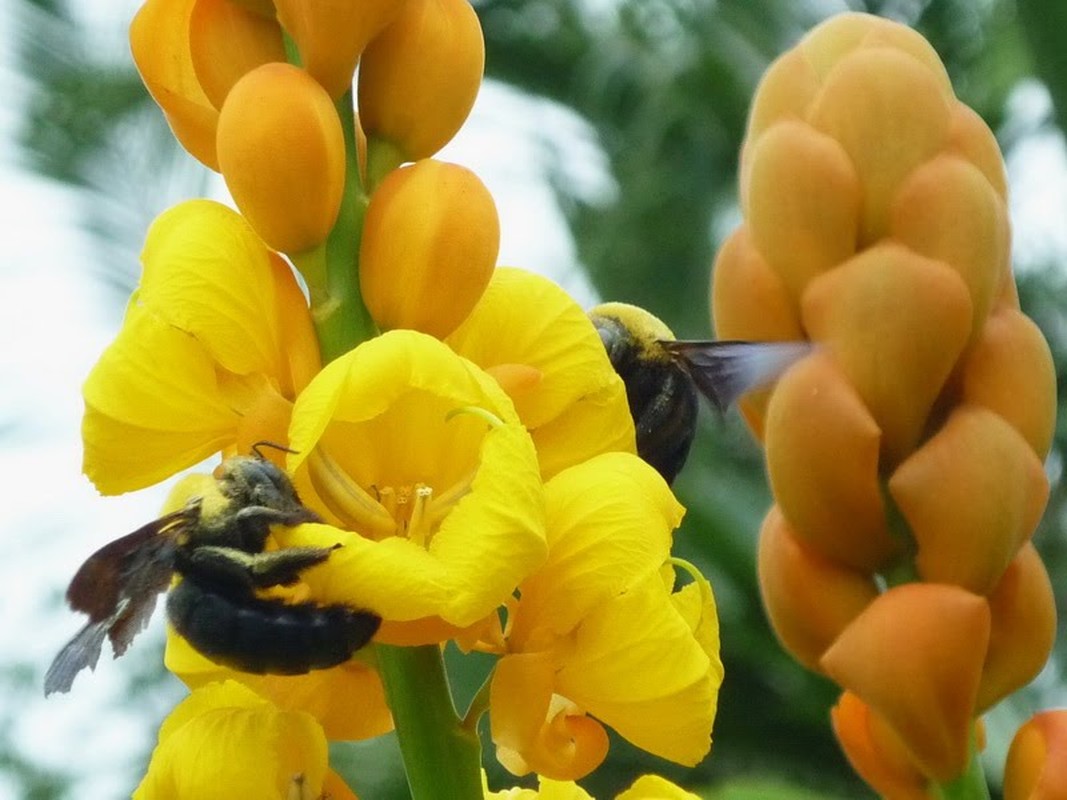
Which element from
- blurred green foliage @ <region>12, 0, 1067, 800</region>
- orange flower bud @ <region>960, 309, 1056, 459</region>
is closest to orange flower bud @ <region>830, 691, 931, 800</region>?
orange flower bud @ <region>960, 309, 1056, 459</region>

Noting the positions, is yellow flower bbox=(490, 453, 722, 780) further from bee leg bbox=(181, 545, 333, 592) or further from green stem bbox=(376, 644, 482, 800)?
bee leg bbox=(181, 545, 333, 592)

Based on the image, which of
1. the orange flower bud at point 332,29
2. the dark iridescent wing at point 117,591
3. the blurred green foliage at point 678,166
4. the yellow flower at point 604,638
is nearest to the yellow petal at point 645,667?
the yellow flower at point 604,638

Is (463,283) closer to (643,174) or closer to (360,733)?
(360,733)

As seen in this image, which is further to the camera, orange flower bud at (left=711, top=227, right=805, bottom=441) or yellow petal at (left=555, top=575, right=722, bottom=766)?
orange flower bud at (left=711, top=227, right=805, bottom=441)

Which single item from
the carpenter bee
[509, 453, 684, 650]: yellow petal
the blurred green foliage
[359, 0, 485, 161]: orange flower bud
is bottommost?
the blurred green foliage

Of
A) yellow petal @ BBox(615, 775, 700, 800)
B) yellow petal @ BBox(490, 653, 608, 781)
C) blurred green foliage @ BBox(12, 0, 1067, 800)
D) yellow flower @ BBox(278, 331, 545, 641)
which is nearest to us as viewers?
yellow flower @ BBox(278, 331, 545, 641)

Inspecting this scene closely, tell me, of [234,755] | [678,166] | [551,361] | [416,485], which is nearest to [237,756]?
[234,755]

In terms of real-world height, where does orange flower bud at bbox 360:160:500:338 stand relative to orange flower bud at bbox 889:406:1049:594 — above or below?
above

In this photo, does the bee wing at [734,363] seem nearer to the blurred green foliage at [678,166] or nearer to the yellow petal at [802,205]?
the yellow petal at [802,205]
